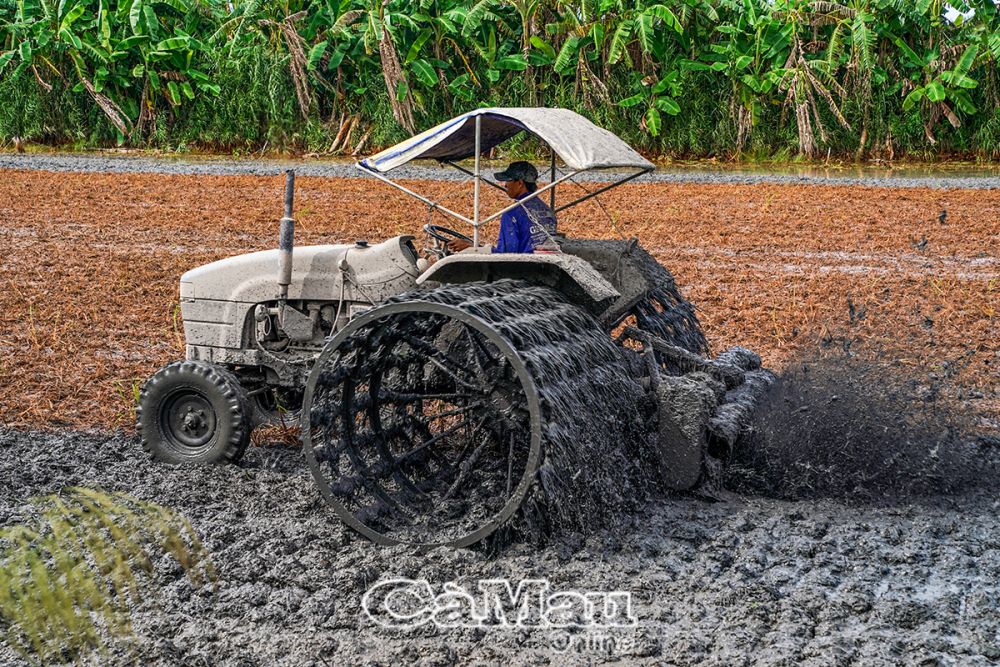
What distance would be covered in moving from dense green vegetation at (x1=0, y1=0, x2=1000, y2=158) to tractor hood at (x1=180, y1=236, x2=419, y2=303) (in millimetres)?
19063

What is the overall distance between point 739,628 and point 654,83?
22872 millimetres

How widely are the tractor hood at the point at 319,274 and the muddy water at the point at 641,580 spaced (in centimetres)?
107

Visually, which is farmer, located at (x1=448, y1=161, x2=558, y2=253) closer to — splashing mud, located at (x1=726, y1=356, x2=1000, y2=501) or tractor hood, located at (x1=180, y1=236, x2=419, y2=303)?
tractor hood, located at (x1=180, y1=236, x2=419, y2=303)

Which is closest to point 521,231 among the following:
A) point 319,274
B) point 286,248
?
point 319,274

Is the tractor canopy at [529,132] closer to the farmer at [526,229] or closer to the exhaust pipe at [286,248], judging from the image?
the farmer at [526,229]

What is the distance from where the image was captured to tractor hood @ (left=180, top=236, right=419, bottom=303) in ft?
21.9

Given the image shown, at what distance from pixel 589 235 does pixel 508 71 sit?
42.6 feet

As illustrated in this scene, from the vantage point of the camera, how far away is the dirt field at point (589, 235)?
9250 millimetres

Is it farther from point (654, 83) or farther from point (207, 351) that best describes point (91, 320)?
point (654, 83)

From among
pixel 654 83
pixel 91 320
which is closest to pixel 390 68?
pixel 654 83

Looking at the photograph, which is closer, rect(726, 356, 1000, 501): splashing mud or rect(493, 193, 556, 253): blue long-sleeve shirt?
rect(726, 356, 1000, 501): splashing mud

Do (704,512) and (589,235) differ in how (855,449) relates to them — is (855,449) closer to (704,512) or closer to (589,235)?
(704,512)
